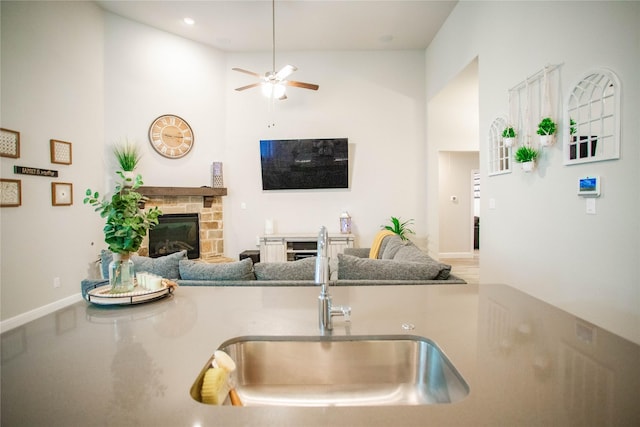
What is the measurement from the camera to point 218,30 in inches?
177

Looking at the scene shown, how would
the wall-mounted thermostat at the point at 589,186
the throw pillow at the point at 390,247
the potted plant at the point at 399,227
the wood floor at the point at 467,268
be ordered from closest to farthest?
the wall-mounted thermostat at the point at 589,186
the throw pillow at the point at 390,247
the wood floor at the point at 467,268
the potted plant at the point at 399,227

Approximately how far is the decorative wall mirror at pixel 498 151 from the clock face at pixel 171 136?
13.3 feet

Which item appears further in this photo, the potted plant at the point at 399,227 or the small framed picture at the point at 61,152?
the potted plant at the point at 399,227

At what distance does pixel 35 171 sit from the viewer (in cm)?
321

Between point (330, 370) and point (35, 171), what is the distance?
3802 mm

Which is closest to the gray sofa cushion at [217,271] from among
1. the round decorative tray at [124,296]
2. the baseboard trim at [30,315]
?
the round decorative tray at [124,296]

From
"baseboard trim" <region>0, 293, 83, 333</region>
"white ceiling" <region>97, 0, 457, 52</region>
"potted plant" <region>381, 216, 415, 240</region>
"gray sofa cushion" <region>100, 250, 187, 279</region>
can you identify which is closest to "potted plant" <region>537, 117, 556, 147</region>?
"white ceiling" <region>97, 0, 457, 52</region>

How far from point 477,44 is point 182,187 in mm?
4168

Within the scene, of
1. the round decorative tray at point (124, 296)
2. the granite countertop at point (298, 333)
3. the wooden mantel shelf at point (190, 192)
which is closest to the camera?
the granite countertop at point (298, 333)

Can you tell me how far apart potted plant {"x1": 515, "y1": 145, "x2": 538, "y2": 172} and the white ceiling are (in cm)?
247

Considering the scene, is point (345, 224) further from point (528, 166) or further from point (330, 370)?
point (330, 370)

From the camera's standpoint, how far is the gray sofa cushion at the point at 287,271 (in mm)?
2033

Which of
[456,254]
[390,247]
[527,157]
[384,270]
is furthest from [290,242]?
[456,254]

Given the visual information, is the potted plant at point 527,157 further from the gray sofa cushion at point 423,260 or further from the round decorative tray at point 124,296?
the round decorative tray at point 124,296
